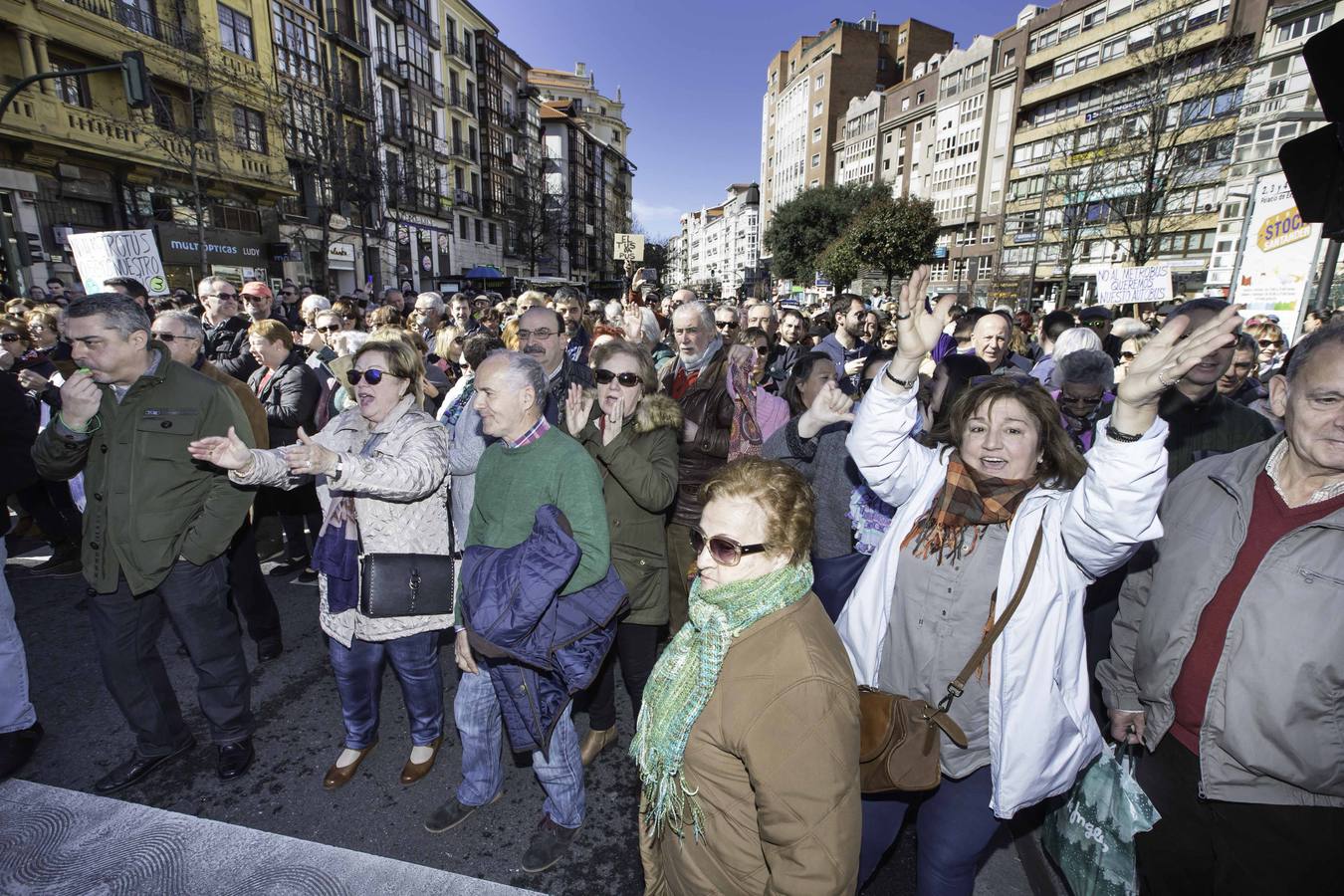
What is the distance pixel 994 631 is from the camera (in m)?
1.90

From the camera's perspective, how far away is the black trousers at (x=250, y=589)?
409cm

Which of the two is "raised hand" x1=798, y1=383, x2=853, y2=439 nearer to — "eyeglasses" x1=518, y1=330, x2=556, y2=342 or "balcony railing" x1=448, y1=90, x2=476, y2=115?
"eyeglasses" x1=518, y1=330, x2=556, y2=342

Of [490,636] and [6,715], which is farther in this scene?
[6,715]

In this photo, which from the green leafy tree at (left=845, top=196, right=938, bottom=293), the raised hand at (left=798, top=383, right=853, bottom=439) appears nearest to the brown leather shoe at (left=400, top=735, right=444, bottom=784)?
the raised hand at (left=798, top=383, right=853, bottom=439)

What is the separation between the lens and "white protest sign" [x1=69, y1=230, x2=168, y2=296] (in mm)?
8141

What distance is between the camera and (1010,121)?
43094mm

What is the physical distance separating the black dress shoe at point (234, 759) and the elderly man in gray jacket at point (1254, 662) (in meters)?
3.96

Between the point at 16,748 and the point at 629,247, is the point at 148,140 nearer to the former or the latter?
the point at 629,247

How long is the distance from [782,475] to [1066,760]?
131cm

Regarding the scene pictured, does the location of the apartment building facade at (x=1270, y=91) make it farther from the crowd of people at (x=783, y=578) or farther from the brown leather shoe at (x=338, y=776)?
the brown leather shoe at (x=338, y=776)

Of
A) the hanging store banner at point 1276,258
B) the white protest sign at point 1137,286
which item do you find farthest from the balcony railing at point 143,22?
the hanging store banner at point 1276,258

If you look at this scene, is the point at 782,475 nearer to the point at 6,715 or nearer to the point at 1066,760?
the point at 1066,760

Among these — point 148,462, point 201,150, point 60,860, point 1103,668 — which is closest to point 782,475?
point 1103,668

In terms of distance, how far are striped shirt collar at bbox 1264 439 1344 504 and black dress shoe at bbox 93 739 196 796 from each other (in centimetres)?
486
